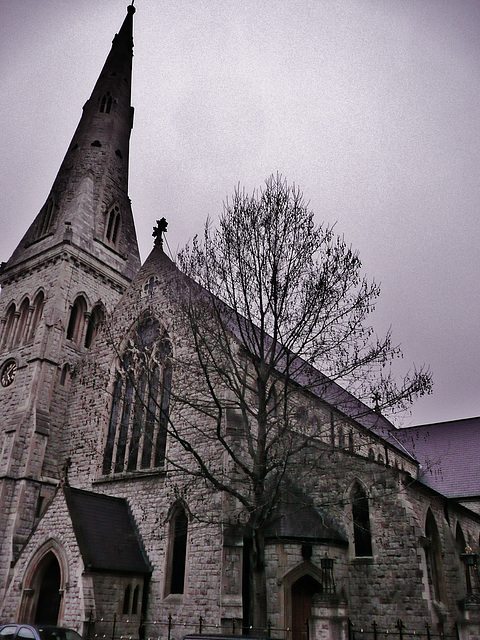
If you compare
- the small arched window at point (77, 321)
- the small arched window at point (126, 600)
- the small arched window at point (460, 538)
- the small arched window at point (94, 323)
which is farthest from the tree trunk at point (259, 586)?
the small arched window at point (94, 323)

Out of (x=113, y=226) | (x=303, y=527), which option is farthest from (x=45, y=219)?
(x=303, y=527)

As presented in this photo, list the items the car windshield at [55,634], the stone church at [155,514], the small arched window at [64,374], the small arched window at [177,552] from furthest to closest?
the small arched window at [64,374] < the small arched window at [177,552] < the stone church at [155,514] < the car windshield at [55,634]

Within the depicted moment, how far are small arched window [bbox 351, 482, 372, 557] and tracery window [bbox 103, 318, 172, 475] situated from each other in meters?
6.34

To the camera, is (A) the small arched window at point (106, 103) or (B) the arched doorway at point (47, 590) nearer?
(B) the arched doorway at point (47, 590)

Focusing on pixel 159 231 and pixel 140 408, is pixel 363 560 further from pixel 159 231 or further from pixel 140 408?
pixel 159 231

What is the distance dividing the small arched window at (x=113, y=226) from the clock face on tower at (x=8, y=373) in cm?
862

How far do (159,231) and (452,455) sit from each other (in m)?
23.9

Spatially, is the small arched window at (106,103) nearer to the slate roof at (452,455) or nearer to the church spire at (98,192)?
the church spire at (98,192)

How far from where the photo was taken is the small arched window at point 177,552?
593 inches

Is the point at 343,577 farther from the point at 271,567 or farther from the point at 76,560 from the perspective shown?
the point at 76,560

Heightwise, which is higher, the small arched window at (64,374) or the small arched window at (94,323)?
the small arched window at (94,323)

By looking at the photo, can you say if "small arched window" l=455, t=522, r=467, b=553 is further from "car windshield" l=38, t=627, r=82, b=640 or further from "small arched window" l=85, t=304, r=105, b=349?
"small arched window" l=85, t=304, r=105, b=349

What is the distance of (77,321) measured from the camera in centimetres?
2509

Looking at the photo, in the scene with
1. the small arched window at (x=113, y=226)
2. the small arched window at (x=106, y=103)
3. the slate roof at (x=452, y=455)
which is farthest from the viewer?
the small arched window at (x=106, y=103)
